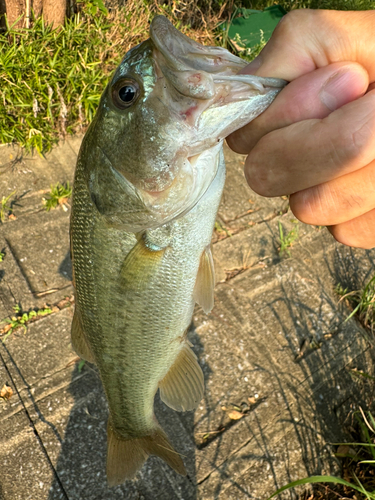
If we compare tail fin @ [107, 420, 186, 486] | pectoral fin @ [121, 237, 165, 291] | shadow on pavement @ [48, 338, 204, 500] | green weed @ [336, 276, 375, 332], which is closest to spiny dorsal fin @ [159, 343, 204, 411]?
tail fin @ [107, 420, 186, 486]

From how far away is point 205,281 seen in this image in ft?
5.44

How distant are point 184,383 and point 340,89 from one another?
1.32 m

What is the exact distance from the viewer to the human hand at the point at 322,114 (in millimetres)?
1225

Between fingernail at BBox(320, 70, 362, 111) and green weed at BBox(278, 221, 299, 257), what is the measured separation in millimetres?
2473

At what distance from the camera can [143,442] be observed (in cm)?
201

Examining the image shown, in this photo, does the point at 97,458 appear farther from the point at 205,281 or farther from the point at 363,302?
A: the point at 363,302

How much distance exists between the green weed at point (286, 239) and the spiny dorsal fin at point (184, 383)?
6.74 ft

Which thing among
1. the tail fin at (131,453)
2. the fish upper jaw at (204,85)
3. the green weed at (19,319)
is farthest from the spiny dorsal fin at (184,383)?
the green weed at (19,319)

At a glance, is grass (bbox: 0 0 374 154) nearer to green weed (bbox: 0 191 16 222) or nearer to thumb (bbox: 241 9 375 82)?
green weed (bbox: 0 191 16 222)

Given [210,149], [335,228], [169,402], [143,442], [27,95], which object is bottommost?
[143,442]

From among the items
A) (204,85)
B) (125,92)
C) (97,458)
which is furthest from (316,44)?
(97,458)

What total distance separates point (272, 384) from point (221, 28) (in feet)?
15.2

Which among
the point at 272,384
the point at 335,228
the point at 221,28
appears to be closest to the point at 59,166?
the point at 272,384

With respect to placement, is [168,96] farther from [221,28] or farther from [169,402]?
[221,28]
